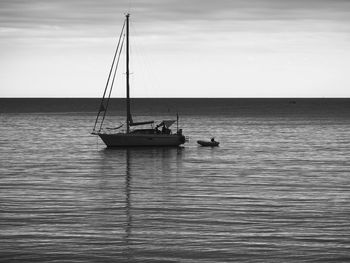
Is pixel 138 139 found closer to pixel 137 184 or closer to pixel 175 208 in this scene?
pixel 137 184

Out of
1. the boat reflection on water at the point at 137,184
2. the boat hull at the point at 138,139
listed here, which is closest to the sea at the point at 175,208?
the boat reflection on water at the point at 137,184

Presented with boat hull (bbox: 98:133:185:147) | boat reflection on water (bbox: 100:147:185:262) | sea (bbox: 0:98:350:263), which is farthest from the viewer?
boat hull (bbox: 98:133:185:147)

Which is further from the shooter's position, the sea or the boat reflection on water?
the boat reflection on water

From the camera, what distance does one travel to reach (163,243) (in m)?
30.5

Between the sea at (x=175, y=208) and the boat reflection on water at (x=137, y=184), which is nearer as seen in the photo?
the sea at (x=175, y=208)

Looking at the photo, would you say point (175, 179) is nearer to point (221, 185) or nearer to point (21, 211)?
point (221, 185)

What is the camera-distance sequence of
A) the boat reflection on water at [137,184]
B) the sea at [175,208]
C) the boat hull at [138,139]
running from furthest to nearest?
the boat hull at [138,139] → the boat reflection on water at [137,184] → the sea at [175,208]

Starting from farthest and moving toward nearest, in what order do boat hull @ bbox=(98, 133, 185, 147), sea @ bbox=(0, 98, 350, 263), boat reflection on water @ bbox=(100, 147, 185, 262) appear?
1. boat hull @ bbox=(98, 133, 185, 147)
2. boat reflection on water @ bbox=(100, 147, 185, 262)
3. sea @ bbox=(0, 98, 350, 263)

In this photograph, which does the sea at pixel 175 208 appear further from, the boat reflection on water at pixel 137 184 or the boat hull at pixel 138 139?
the boat hull at pixel 138 139

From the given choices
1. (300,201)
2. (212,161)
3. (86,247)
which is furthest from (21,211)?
(212,161)

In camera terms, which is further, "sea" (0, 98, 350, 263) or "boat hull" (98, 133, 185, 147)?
"boat hull" (98, 133, 185, 147)

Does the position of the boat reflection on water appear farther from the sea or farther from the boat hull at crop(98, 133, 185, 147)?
the boat hull at crop(98, 133, 185, 147)

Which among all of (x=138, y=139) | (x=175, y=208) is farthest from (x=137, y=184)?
(x=138, y=139)

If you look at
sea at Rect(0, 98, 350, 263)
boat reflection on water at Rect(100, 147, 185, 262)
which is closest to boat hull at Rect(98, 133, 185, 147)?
boat reflection on water at Rect(100, 147, 185, 262)
